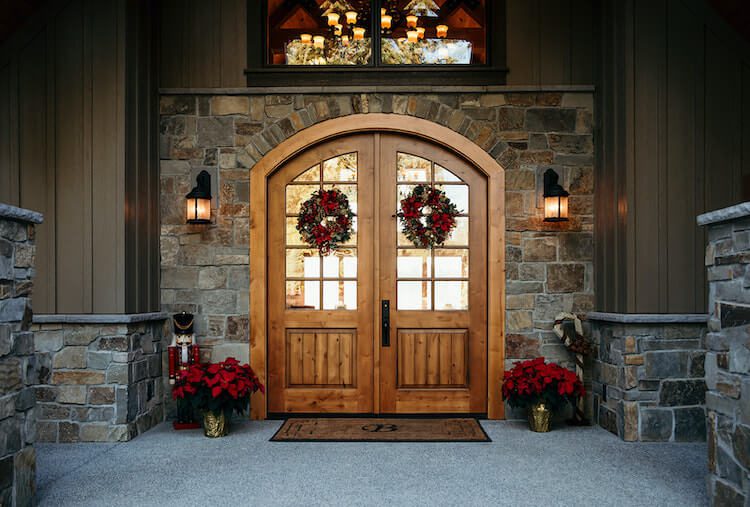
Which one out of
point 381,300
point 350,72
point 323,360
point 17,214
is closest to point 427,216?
point 381,300

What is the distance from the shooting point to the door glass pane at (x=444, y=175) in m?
5.20

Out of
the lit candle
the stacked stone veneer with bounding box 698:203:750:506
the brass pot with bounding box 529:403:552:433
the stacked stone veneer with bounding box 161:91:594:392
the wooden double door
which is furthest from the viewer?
the lit candle

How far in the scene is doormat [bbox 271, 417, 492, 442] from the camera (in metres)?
4.49

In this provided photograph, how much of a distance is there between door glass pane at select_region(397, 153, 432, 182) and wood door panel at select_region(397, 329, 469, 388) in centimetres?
125

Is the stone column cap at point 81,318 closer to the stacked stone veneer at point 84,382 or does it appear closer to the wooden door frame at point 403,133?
the stacked stone veneer at point 84,382

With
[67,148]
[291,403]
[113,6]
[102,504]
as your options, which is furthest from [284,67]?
[102,504]

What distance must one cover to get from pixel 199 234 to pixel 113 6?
1779 millimetres

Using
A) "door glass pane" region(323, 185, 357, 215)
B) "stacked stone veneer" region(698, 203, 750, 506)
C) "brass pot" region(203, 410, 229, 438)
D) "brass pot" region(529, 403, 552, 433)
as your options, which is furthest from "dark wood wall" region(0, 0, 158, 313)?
"stacked stone veneer" region(698, 203, 750, 506)

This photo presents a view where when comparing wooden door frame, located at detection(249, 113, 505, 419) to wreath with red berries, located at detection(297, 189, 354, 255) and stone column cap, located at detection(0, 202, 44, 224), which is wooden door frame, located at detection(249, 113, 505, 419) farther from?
stone column cap, located at detection(0, 202, 44, 224)

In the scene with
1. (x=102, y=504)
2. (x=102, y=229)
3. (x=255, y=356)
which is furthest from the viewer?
(x=255, y=356)

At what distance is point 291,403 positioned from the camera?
5160 mm

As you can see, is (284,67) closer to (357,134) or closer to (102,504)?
(357,134)

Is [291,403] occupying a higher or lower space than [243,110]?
lower

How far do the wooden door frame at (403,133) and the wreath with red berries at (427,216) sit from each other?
1.11 ft
